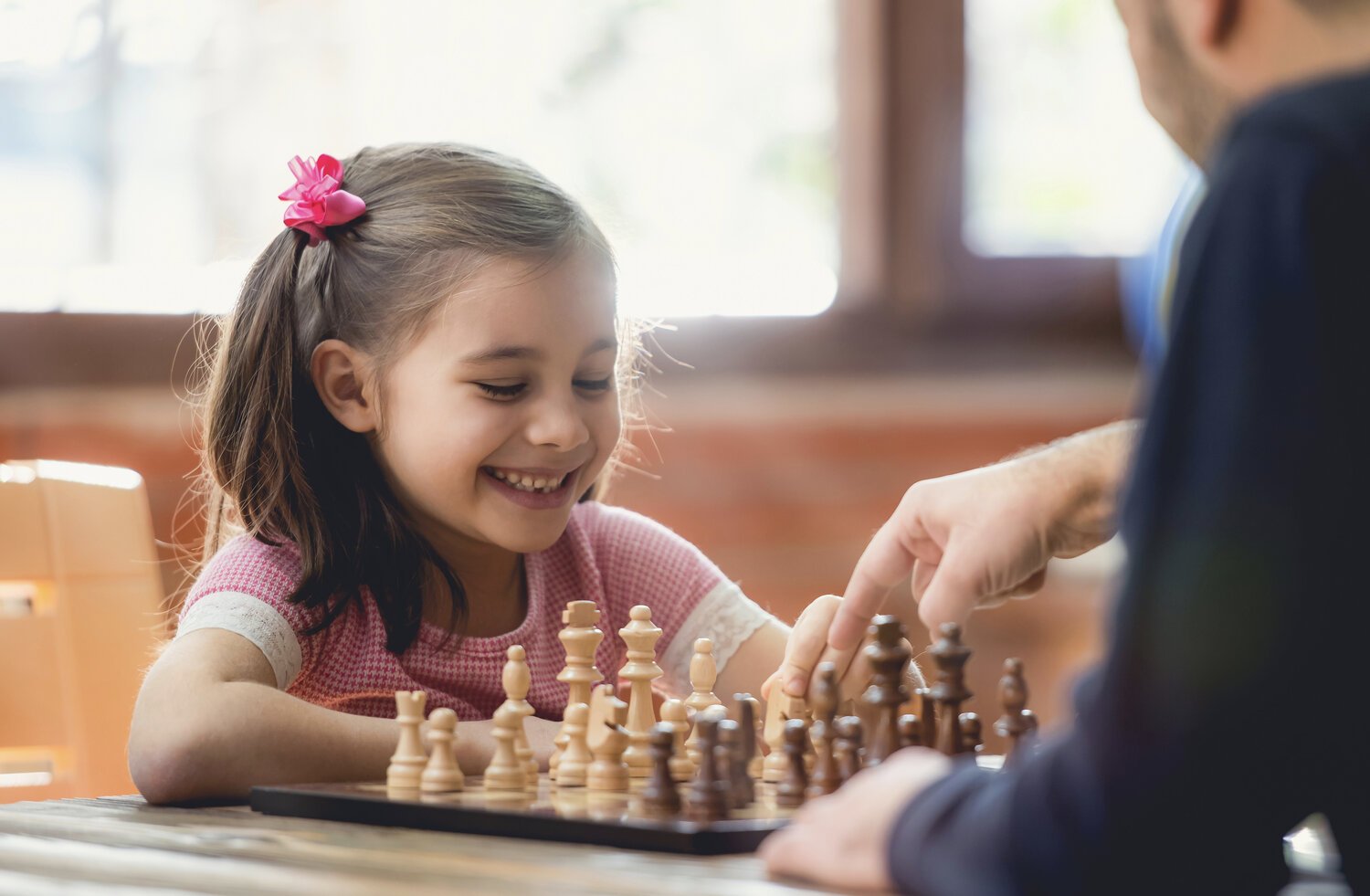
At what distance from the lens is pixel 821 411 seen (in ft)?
10.1

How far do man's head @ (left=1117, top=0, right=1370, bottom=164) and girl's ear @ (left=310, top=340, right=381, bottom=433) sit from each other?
0.95 m

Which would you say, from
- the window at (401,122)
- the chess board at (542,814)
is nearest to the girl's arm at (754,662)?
the chess board at (542,814)

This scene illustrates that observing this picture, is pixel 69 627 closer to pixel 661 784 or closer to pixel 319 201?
pixel 319 201

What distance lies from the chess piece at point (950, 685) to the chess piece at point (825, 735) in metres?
0.07

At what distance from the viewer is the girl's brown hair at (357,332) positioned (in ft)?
4.71

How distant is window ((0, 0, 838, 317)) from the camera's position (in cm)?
272

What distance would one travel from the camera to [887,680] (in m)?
0.94

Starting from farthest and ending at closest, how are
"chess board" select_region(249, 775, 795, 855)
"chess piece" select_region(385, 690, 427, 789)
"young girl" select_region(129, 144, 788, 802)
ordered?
"young girl" select_region(129, 144, 788, 802) < "chess piece" select_region(385, 690, 427, 789) < "chess board" select_region(249, 775, 795, 855)

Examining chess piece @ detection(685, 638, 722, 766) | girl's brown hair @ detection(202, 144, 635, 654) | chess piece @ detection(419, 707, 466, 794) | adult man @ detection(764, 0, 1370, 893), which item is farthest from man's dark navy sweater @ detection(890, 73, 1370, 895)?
girl's brown hair @ detection(202, 144, 635, 654)

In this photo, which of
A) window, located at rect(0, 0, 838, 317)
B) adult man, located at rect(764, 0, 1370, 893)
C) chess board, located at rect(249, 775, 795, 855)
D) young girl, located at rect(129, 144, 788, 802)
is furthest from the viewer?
window, located at rect(0, 0, 838, 317)

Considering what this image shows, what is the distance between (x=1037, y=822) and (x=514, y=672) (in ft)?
1.85

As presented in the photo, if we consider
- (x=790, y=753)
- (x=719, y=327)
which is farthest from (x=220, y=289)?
(x=790, y=753)

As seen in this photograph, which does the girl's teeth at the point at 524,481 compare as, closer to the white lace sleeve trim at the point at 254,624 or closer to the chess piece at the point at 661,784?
the white lace sleeve trim at the point at 254,624

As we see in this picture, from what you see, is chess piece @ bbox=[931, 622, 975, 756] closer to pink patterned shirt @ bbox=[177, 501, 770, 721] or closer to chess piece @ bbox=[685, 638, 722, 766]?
chess piece @ bbox=[685, 638, 722, 766]
